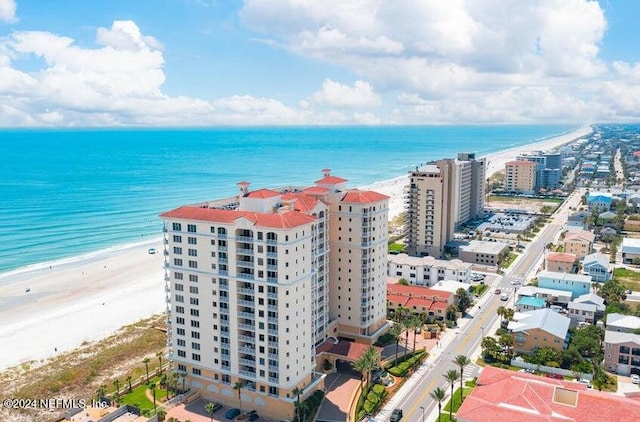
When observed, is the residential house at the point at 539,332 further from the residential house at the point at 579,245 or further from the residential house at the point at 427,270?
the residential house at the point at 579,245

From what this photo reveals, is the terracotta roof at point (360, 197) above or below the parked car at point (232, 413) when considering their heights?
above

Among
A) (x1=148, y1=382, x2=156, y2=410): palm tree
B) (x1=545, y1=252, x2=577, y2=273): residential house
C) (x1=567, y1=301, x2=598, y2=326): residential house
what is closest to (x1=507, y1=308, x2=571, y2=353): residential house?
(x1=567, y1=301, x2=598, y2=326): residential house

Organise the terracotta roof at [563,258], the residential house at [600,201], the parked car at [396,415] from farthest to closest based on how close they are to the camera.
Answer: the residential house at [600,201] < the terracotta roof at [563,258] < the parked car at [396,415]

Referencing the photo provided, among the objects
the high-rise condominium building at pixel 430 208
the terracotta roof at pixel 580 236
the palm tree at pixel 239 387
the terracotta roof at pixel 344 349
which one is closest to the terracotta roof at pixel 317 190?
the terracotta roof at pixel 344 349

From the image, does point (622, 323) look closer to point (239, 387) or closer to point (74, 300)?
point (239, 387)

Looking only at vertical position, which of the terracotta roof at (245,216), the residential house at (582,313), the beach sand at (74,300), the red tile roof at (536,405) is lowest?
the beach sand at (74,300)

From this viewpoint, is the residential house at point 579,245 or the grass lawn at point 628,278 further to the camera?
the residential house at point 579,245

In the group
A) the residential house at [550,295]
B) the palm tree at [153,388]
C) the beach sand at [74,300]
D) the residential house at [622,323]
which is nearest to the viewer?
the palm tree at [153,388]

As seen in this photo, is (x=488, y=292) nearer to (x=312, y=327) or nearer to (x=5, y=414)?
(x=312, y=327)
